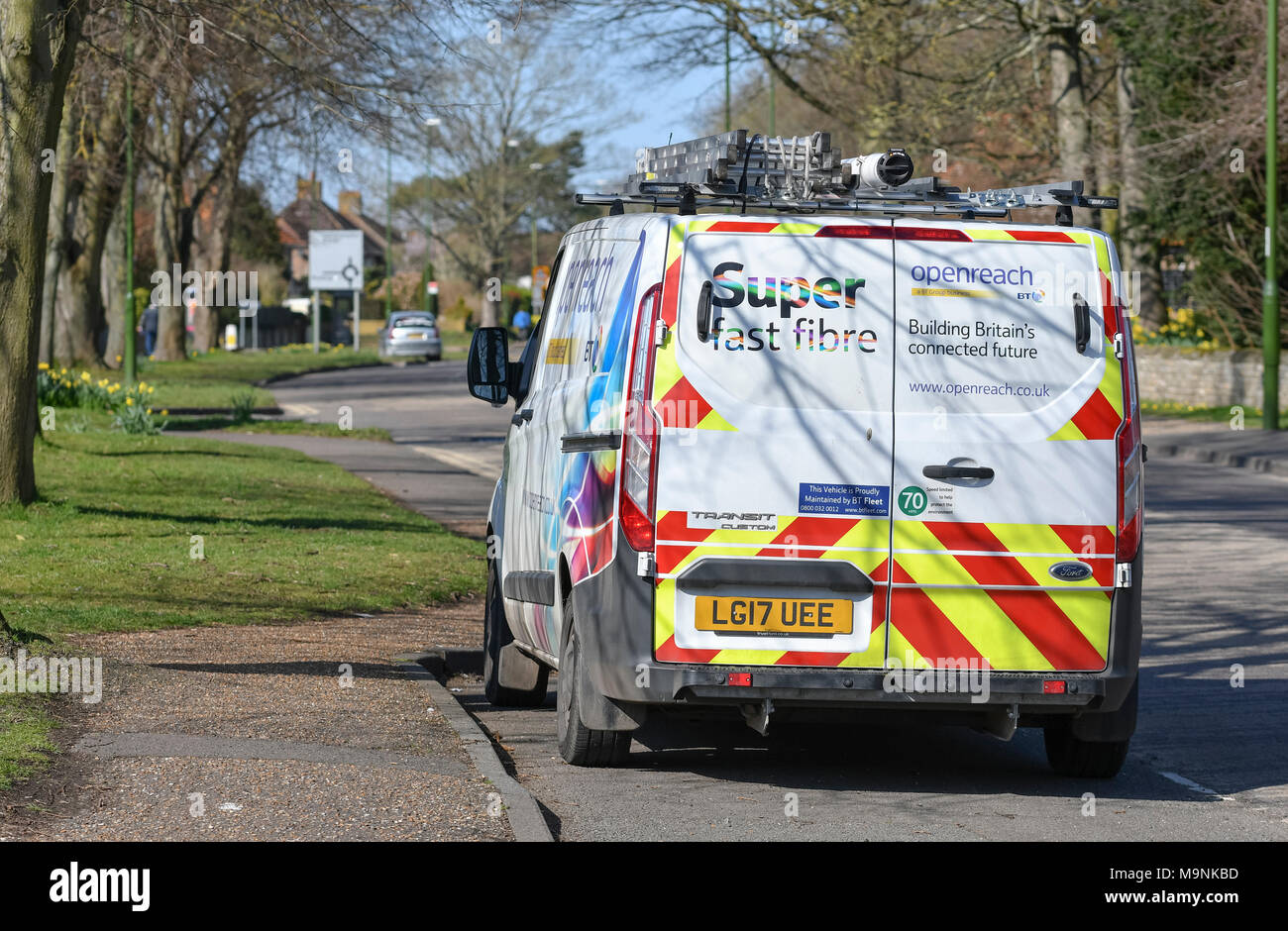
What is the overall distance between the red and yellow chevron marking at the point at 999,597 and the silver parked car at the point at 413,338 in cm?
5477

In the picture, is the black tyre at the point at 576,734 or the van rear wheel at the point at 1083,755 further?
the van rear wheel at the point at 1083,755

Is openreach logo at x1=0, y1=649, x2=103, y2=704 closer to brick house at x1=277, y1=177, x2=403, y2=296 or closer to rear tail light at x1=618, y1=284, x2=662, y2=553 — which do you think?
rear tail light at x1=618, y1=284, x2=662, y2=553

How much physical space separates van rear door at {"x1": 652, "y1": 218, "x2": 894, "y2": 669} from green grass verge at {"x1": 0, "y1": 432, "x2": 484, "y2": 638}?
15.3ft

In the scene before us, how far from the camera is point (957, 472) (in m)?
6.95

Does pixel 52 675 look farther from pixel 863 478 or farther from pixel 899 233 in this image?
pixel 899 233

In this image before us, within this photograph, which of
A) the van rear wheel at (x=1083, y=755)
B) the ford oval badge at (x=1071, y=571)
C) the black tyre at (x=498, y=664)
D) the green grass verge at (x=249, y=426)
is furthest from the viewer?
the green grass verge at (x=249, y=426)

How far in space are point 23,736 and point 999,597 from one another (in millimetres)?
3942

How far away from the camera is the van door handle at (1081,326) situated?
7.07 metres

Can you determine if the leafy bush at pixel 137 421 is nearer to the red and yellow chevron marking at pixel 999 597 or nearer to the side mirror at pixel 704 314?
the side mirror at pixel 704 314

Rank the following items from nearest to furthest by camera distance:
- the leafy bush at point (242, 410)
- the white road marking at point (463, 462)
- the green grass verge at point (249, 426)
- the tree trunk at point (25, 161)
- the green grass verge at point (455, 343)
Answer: the tree trunk at point (25, 161) < the white road marking at point (463, 462) < the green grass verge at point (249, 426) < the leafy bush at point (242, 410) < the green grass verge at point (455, 343)

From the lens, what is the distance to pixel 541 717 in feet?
30.4

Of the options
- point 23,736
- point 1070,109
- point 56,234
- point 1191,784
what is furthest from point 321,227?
point 1191,784

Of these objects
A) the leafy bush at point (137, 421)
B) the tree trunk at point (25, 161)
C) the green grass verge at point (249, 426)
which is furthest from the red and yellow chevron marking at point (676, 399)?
the green grass verge at point (249, 426)

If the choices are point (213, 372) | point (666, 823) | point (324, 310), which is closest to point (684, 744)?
point (666, 823)
